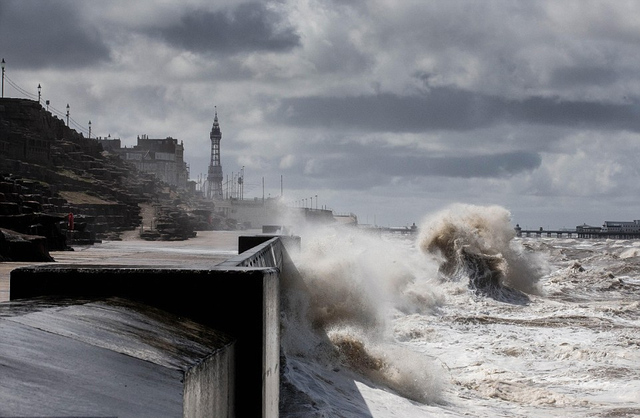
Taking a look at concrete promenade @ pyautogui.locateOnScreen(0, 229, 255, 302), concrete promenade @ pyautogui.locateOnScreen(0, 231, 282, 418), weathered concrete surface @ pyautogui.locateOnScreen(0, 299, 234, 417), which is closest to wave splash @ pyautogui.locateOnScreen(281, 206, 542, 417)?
concrete promenade @ pyautogui.locateOnScreen(0, 229, 255, 302)

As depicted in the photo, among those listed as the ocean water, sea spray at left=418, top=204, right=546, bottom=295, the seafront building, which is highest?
the seafront building

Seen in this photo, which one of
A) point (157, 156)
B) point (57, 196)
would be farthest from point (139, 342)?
point (157, 156)

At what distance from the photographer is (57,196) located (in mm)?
42531

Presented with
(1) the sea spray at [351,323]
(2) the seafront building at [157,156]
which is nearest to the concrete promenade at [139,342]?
(1) the sea spray at [351,323]

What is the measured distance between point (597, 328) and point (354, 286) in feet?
17.0

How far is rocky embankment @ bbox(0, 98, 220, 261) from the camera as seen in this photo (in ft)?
66.5

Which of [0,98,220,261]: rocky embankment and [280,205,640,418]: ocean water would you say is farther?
[0,98,220,261]: rocky embankment

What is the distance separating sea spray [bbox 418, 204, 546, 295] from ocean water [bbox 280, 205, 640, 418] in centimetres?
21

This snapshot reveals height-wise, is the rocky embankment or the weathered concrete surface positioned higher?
the rocky embankment

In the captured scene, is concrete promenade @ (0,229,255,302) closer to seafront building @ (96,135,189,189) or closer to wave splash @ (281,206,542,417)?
wave splash @ (281,206,542,417)

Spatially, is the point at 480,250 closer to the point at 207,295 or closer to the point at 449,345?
the point at 449,345

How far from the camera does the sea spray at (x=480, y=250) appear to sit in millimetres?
25812

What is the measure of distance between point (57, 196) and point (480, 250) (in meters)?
24.7

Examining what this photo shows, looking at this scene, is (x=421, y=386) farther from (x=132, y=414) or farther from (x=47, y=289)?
(x=132, y=414)
